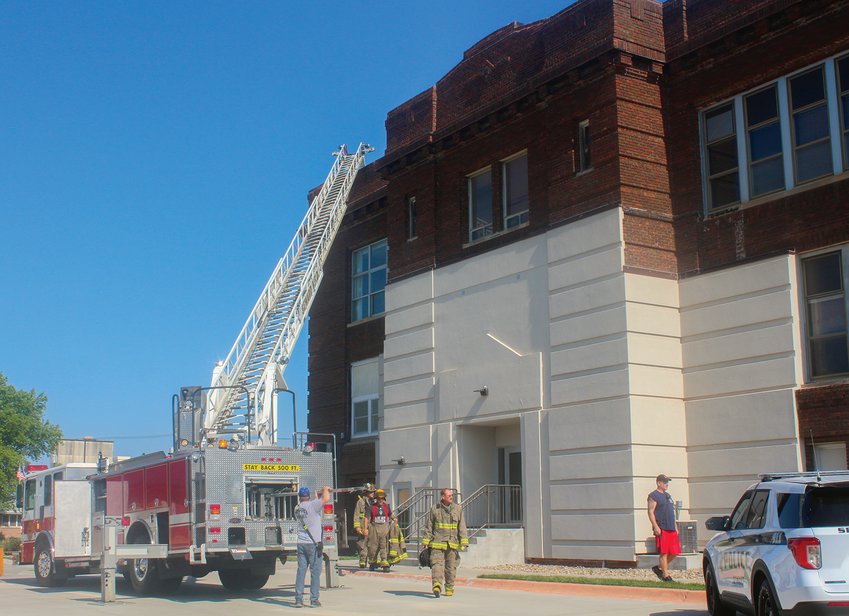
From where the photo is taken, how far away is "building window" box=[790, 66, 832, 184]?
18.8 m

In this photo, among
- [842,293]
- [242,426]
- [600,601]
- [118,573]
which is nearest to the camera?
[600,601]

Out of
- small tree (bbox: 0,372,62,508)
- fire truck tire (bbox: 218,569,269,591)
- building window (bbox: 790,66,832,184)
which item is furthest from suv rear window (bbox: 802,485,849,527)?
small tree (bbox: 0,372,62,508)

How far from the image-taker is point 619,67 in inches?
830

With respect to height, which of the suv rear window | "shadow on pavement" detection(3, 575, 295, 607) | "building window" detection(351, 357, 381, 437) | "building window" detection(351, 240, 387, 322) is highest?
"building window" detection(351, 240, 387, 322)

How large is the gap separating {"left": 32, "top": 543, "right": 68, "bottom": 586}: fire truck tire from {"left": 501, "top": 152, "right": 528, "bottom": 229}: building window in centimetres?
1237

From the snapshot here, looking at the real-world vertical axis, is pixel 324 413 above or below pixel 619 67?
below

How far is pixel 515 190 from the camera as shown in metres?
24.3

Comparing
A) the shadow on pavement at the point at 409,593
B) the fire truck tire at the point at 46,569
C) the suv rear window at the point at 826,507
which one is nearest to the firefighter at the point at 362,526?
the shadow on pavement at the point at 409,593

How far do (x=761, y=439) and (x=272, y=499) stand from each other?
8.98 m

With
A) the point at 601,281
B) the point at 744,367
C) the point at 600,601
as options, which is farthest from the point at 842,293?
the point at 600,601

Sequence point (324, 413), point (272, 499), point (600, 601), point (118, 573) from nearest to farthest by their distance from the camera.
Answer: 1. point (600, 601)
2. point (272, 499)
3. point (118, 573)
4. point (324, 413)

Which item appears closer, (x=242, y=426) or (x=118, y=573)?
(x=118, y=573)

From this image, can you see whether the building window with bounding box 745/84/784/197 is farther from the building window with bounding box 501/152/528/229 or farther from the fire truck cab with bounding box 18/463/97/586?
the fire truck cab with bounding box 18/463/97/586

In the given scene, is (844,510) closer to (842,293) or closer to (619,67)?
(842,293)
